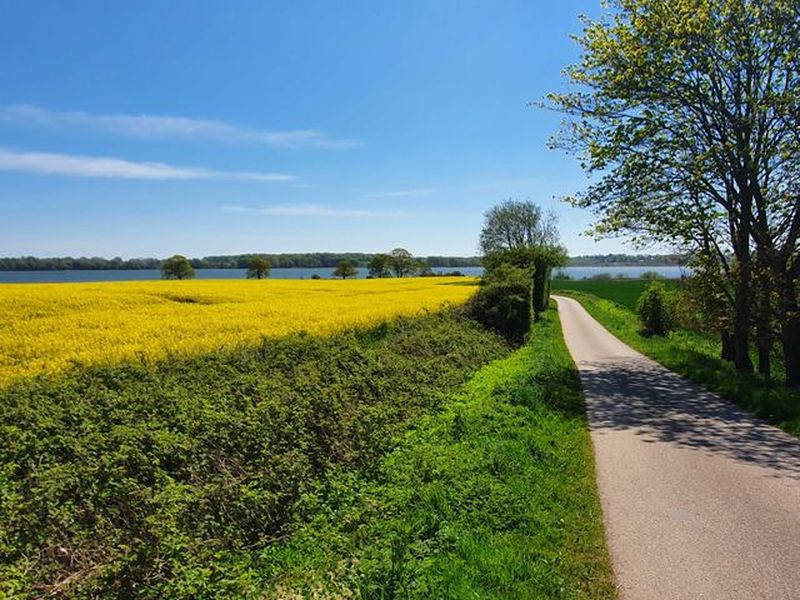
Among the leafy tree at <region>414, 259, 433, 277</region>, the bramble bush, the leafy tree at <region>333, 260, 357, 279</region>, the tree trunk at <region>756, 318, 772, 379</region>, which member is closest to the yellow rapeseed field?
the bramble bush

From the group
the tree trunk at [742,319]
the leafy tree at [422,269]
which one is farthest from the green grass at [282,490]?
the leafy tree at [422,269]

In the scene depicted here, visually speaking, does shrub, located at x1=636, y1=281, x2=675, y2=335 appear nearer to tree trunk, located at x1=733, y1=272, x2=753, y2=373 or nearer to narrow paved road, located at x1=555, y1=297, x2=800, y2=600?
tree trunk, located at x1=733, y1=272, x2=753, y2=373

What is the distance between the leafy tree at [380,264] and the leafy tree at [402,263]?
0.94m

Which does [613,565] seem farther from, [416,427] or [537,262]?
[537,262]

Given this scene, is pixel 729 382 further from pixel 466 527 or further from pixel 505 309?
pixel 466 527

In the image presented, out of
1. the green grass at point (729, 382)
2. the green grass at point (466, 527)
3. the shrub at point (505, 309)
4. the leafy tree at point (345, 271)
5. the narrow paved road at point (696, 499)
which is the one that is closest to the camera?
the green grass at point (466, 527)

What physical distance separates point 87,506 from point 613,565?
5.13m

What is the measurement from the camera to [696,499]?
20.9ft

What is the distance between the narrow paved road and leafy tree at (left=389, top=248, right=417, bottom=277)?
101 meters

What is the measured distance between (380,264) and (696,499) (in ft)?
347

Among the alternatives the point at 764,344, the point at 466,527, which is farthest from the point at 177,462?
the point at 764,344

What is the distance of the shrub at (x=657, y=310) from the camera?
29.8 metres

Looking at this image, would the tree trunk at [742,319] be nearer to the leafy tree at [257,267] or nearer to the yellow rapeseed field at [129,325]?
the yellow rapeseed field at [129,325]

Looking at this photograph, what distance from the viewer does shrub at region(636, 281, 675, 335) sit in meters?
29.8
